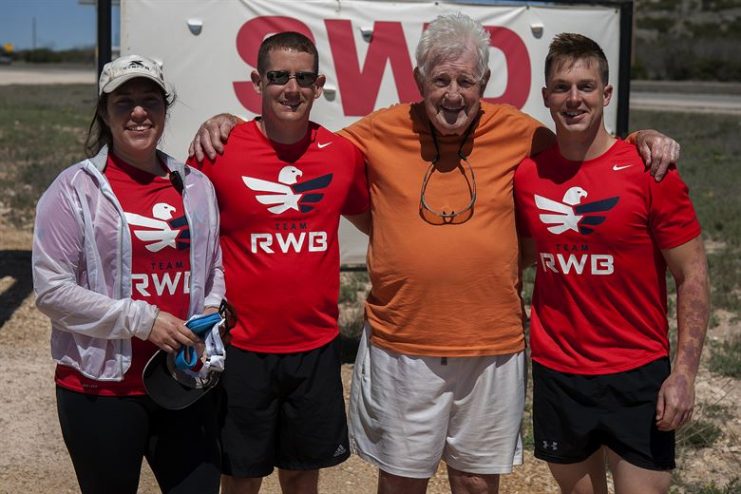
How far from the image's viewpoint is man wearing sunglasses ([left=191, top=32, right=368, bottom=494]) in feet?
10.7

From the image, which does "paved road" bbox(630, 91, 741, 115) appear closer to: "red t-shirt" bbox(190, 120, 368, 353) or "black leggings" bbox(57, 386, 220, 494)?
"red t-shirt" bbox(190, 120, 368, 353)

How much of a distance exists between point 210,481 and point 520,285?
1.27 m

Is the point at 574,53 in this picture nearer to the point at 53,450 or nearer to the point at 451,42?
the point at 451,42

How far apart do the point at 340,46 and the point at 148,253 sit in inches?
135

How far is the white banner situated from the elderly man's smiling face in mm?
2748

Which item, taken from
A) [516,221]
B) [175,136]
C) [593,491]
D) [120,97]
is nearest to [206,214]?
[120,97]

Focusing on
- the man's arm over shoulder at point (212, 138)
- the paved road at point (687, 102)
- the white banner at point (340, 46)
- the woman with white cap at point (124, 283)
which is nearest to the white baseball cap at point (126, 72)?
the woman with white cap at point (124, 283)

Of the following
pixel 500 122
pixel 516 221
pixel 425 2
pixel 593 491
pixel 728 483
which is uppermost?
pixel 425 2

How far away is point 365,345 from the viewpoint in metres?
3.49

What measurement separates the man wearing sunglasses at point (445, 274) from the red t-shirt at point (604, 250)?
0.52ft

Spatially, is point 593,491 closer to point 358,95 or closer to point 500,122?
point 500,122

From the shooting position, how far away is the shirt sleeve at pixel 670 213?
300 centimetres

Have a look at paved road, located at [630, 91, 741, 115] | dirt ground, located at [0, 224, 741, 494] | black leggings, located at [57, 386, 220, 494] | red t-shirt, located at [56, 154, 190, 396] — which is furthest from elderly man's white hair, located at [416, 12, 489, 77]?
paved road, located at [630, 91, 741, 115]

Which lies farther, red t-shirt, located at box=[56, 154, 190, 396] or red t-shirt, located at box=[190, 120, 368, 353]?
red t-shirt, located at box=[190, 120, 368, 353]
